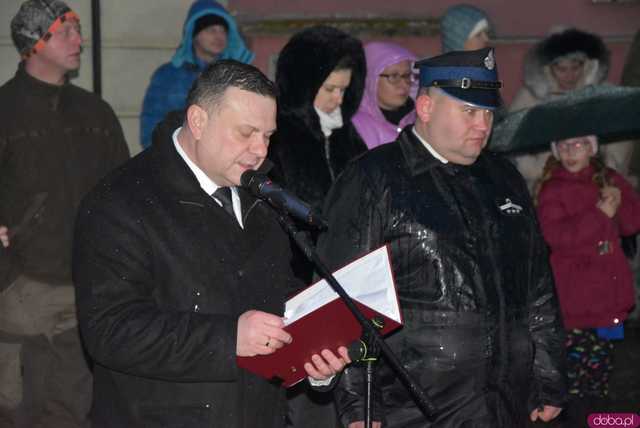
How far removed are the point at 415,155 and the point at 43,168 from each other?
259 cm

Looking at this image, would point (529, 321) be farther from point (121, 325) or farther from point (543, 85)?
point (543, 85)

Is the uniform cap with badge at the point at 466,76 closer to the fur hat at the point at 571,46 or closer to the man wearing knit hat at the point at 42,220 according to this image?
the man wearing knit hat at the point at 42,220

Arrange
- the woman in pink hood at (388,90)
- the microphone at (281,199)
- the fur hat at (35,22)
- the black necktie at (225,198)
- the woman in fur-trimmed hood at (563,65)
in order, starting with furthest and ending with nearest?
1. the woman in fur-trimmed hood at (563,65)
2. the woman in pink hood at (388,90)
3. the fur hat at (35,22)
4. the black necktie at (225,198)
5. the microphone at (281,199)

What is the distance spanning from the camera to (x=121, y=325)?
3982mm

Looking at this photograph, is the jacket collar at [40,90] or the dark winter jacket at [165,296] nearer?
the dark winter jacket at [165,296]

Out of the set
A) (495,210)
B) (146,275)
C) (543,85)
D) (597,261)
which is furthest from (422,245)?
(543,85)

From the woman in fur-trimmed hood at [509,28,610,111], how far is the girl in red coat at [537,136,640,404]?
1.22 meters

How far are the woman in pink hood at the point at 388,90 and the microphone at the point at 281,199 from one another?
10.6ft

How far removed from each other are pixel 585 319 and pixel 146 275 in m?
4.42

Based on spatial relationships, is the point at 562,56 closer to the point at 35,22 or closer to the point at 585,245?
the point at 585,245

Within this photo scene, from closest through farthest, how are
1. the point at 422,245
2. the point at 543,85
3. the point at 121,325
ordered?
the point at 121,325, the point at 422,245, the point at 543,85

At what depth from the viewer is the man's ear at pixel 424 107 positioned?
5.09 metres

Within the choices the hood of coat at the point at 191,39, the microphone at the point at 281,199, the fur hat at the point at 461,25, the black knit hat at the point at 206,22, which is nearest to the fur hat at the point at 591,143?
the fur hat at the point at 461,25

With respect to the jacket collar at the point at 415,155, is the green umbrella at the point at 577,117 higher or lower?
lower
